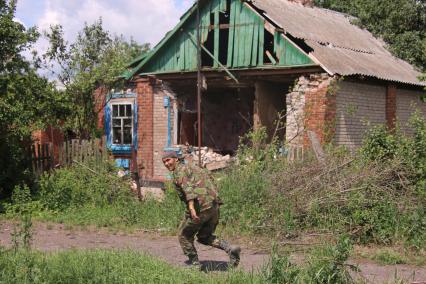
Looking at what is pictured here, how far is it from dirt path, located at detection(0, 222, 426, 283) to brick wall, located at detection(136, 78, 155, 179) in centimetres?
686

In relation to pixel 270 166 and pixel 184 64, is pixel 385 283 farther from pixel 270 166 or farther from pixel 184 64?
pixel 184 64

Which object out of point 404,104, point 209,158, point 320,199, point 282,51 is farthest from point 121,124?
point 320,199

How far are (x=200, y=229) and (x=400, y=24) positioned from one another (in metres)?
13.1

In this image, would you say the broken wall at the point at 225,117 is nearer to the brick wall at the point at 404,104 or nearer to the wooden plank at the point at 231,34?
the wooden plank at the point at 231,34

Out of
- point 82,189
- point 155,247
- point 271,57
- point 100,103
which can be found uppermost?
point 271,57

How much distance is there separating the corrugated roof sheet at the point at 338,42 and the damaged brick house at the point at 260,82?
57 mm

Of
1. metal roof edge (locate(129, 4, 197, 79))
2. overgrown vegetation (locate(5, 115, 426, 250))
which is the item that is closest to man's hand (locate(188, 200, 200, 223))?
overgrown vegetation (locate(5, 115, 426, 250))

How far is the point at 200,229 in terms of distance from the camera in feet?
23.1

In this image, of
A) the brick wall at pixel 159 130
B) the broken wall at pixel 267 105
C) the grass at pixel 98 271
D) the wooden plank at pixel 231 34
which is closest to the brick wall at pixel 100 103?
the brick wall at pixel 159 130

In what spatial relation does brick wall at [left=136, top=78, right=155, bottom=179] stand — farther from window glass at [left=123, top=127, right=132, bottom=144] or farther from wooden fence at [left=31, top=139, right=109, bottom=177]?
wooden fence at [left=31, top=139, right=109, bottom=177]

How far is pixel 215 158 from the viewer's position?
1591cm

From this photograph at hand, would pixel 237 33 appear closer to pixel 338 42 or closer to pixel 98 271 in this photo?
pixel 338 42

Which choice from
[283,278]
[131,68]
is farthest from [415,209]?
[131,68]

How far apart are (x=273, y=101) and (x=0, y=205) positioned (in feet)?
25.9
